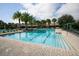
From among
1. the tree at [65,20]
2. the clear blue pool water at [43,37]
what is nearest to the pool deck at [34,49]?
the clear blue pool water at [43,37]

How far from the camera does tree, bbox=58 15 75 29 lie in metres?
5.02

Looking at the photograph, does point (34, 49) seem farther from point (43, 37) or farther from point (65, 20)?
point (65, 20)

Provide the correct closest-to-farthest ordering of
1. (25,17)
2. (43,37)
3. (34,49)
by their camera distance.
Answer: (34,49) < (43,37) < (25,17)

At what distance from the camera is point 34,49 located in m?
4.88

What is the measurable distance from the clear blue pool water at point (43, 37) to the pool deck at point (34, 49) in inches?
4.8

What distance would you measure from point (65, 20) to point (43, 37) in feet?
2.67

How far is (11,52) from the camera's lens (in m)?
4.86

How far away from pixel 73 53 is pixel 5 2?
2.36 metres

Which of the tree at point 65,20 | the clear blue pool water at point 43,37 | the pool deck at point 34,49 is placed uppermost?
the tree at point 65,20

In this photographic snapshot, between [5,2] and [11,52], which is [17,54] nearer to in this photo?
[11,52]

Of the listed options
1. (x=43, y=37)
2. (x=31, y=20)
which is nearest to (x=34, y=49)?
(x=43, y=37)

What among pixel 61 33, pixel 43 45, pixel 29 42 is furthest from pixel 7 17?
pixel 61 33

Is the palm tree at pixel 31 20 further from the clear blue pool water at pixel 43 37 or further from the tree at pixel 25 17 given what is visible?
the clear blue pool water at pixel 43 37

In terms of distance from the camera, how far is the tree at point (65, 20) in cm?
502
